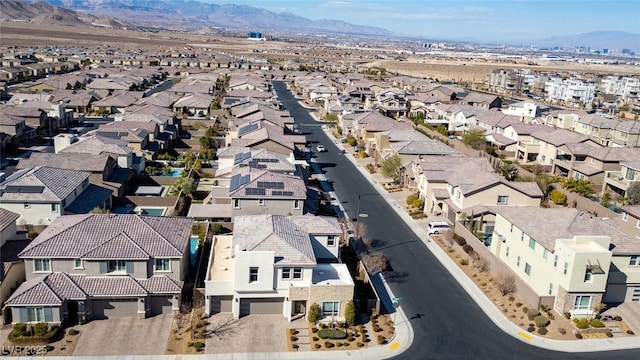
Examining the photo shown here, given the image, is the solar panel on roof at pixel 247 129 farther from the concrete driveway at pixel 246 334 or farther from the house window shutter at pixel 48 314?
the house window shutter at pixel 48 314

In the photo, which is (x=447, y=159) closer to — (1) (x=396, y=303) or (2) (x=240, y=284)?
(1) (x=396, y=303)

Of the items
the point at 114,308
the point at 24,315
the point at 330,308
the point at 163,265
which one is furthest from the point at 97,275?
the point at 330,308

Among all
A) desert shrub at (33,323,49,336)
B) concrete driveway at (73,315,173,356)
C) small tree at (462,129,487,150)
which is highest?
small tree at (462,129,487,150)

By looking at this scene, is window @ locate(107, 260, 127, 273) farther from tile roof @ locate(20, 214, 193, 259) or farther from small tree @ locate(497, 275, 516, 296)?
small tree @ locate(497, 275, 516, 296)

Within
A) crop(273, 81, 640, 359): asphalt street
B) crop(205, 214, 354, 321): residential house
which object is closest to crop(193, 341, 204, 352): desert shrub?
crop(205, 214, 354, 321): residential house

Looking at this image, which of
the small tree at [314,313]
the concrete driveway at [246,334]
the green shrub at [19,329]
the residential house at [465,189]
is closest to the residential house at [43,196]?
the green shrub at [19,329]

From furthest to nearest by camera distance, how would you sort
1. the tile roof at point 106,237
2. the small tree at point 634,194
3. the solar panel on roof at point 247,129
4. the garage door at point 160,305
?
the solar panel on roof at point 247,129
the small tree at point 634,194
the garage door at point 160,305
the tile roof at point 106,237
